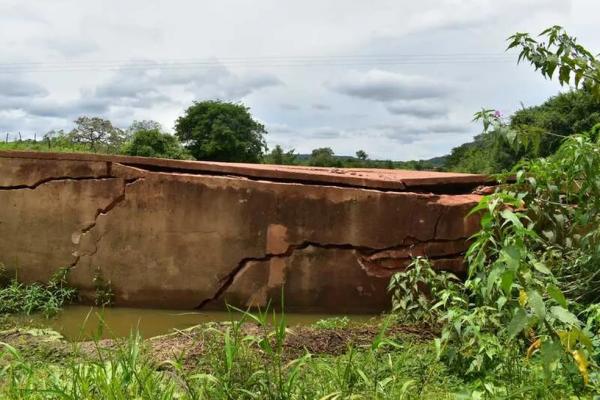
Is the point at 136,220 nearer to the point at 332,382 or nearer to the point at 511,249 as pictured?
the point at 332,382

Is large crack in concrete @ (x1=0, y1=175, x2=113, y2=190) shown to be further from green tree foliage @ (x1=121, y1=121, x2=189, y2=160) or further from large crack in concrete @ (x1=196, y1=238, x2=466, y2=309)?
green tree foliage @ (x1=121, y1=121, x2=189, y2=160)

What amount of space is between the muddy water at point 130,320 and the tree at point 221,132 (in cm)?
2403

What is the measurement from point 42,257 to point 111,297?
1.93 ft

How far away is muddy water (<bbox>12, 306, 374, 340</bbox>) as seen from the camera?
11.4 feet

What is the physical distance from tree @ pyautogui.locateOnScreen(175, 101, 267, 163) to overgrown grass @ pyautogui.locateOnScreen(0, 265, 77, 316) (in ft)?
78.1

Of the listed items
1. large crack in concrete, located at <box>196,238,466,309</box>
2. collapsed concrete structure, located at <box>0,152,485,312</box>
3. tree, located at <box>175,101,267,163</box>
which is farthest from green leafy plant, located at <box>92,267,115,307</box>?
tree, located at <box>175,101,267,163</box>

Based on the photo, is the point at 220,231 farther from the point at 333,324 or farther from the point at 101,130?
the point at 101,130

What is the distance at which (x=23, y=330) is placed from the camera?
326cm

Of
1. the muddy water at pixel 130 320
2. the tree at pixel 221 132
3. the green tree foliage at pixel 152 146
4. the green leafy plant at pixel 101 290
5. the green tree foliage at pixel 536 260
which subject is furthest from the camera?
the tree at pixel 221 132

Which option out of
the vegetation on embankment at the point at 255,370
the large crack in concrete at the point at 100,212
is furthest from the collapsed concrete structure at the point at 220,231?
the vegetation on embankment at the point at 255,370

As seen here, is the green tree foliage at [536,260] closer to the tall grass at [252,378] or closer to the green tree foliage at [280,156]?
the tall grass at [252,378]

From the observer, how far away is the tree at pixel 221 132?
28.1 metres

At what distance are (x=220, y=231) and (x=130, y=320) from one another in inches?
32.4

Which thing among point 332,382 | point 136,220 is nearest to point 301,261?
point 136,220
